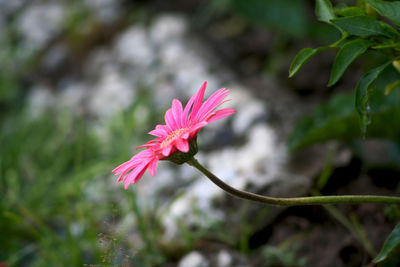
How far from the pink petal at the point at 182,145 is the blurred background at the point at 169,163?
30cm

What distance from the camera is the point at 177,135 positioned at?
2.82ft

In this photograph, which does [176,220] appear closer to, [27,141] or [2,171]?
[2,171]

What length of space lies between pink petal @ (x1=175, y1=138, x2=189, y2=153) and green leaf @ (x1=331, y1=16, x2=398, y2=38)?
325mm

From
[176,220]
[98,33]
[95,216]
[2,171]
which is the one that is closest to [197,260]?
[176,220]

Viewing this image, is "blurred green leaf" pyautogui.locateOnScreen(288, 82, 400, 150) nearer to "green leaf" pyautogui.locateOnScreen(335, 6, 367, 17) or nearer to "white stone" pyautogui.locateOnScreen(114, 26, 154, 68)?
"green leaf" pyautogui.locateOnScreen(335, 6, 367, 17)

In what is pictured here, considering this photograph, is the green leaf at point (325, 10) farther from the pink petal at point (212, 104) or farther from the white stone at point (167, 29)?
the white stone at point (167, 29)

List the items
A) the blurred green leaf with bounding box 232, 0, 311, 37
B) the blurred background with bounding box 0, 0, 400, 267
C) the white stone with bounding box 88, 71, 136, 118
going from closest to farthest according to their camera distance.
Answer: the blurred background with bounding box 0, 0, 400, 267 → the blurred green leaf with bounding box 232, 0, 311, 37 → the white stone with bounding box 88, 71, 136, 118

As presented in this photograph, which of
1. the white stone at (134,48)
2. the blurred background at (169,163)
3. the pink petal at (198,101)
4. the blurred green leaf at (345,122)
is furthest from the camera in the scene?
the white stone at (134,48)

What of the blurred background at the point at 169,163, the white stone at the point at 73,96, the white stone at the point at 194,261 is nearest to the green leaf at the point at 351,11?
the blurred background at the point at 169,163

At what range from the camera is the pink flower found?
30.9 inches

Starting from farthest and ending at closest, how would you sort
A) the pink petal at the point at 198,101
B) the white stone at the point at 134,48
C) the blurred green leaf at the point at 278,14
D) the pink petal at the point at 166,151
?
1. the white stone at the point at 134,48
2. the blurred green leaf at the point at 278,14
3. the pink petal at the point at 198,101
4. the pink petal at the point at 166,151

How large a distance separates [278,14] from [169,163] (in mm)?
805

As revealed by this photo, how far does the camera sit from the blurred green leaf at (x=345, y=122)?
50.8 inches

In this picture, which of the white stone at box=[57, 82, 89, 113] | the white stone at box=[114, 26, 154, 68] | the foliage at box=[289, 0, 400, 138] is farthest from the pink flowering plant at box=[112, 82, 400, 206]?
the white stone at box=[57, 82, 89, 113]
